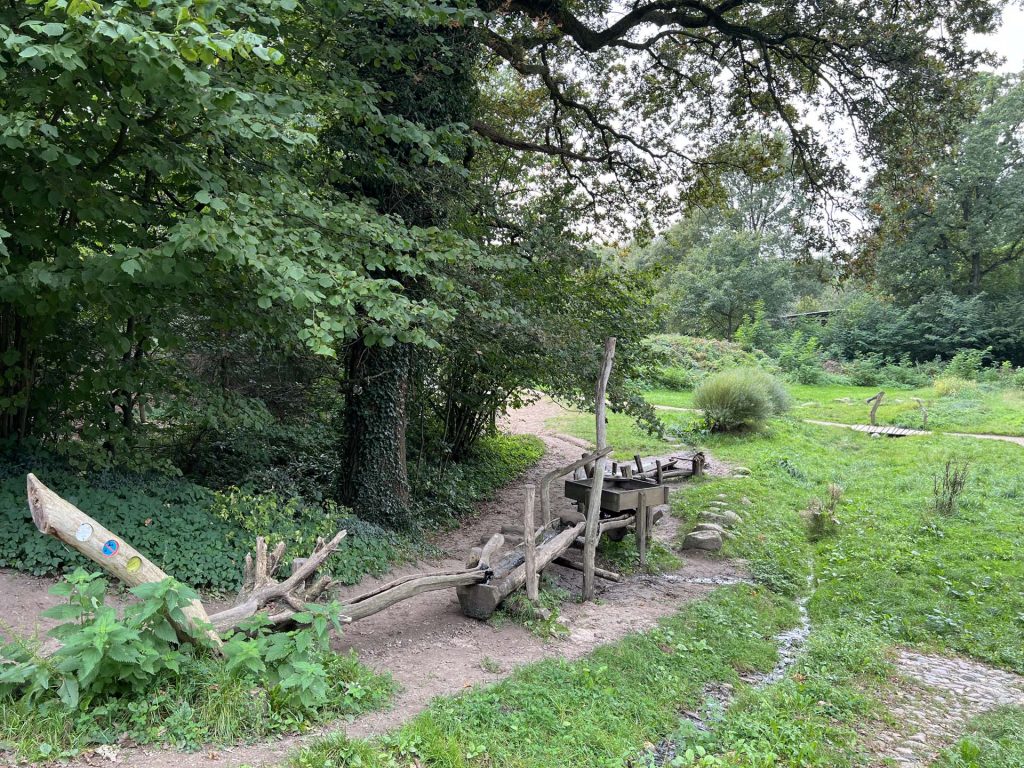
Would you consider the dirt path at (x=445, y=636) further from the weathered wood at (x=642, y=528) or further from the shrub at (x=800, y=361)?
the shrub at (x=800, y=361)

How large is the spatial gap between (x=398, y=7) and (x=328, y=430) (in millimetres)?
6584

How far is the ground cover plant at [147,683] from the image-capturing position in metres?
3.07

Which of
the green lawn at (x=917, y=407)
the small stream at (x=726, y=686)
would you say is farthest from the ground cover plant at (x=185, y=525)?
the green lawn at (x=917, y=407)

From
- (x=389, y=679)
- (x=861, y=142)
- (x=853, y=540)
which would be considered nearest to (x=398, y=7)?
(x=389, y=679)

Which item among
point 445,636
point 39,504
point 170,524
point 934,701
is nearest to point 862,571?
point 934,701

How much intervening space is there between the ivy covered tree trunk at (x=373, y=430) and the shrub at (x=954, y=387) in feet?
75.2

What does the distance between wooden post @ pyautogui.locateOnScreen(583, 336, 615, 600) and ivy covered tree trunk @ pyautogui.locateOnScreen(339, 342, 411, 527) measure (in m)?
2.56

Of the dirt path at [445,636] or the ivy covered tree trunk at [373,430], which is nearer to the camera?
the dirt path at [445,636]

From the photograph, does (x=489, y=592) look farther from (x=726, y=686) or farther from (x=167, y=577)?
(x=167, y=577)

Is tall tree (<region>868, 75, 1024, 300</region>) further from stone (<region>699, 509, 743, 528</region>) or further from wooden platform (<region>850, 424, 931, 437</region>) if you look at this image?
stone (<region>699, 509, 743, 528</region>)

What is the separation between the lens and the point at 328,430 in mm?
10078

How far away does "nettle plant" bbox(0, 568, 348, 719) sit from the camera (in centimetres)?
316

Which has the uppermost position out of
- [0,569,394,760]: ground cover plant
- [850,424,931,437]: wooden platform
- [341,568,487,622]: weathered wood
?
[0,569,394,760]: ground cover plant

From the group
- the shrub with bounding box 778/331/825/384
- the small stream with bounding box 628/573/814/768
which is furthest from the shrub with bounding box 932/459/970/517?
the shrub with bounding box 778/331/825/384
